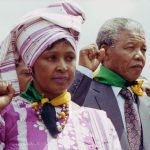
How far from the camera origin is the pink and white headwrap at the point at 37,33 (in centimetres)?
394

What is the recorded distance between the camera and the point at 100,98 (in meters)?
5.64

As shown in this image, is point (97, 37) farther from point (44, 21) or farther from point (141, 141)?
point (44, 21)

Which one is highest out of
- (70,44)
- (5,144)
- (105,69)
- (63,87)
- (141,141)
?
(70,44)

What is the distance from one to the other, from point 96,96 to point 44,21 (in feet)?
5.96

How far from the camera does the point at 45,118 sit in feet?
12.6

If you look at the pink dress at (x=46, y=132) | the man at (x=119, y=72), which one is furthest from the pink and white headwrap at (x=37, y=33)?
the man at (x=119, y=72)

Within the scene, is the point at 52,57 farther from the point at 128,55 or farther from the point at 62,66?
the point at 128,55

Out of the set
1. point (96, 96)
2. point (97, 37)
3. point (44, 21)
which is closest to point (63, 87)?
point (44, 21)

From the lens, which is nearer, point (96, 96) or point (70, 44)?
point (70, 44)

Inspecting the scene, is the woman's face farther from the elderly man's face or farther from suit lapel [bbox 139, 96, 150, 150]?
the elderly man's face

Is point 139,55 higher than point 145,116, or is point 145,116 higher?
point 139,55

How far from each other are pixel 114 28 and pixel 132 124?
116cm

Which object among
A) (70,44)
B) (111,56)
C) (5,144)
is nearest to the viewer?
(5,144)

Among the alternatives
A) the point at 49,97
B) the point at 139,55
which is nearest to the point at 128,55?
the point at 139,55
